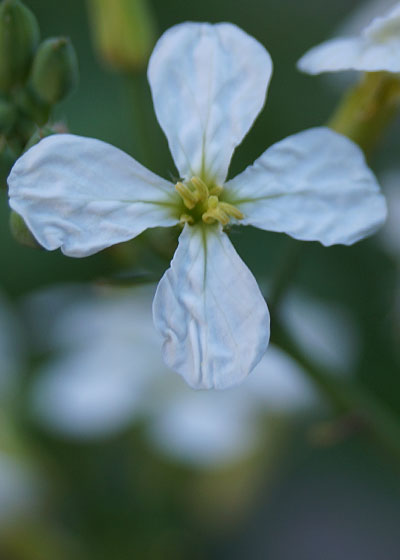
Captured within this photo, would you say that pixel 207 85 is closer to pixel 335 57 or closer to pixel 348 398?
pixel 335 57

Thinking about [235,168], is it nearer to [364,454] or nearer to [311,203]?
[364,454]

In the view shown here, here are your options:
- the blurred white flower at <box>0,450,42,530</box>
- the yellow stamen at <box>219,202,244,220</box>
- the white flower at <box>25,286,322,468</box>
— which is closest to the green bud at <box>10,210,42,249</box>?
the yellow stamen at <box>219,202,244,220</box>

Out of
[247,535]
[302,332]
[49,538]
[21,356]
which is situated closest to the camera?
[49,538]

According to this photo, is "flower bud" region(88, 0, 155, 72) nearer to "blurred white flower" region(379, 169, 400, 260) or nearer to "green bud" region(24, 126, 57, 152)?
"green bud" region(24, 126, 57, 152)

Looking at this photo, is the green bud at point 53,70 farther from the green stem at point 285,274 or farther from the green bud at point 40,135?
the green stem at point 285,274

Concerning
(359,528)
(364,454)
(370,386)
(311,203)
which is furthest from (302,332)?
(311,203)

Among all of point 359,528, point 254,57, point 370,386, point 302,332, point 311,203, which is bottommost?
point 359,528

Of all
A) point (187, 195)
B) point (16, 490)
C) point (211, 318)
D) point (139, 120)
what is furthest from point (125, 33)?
point (16, 490)
